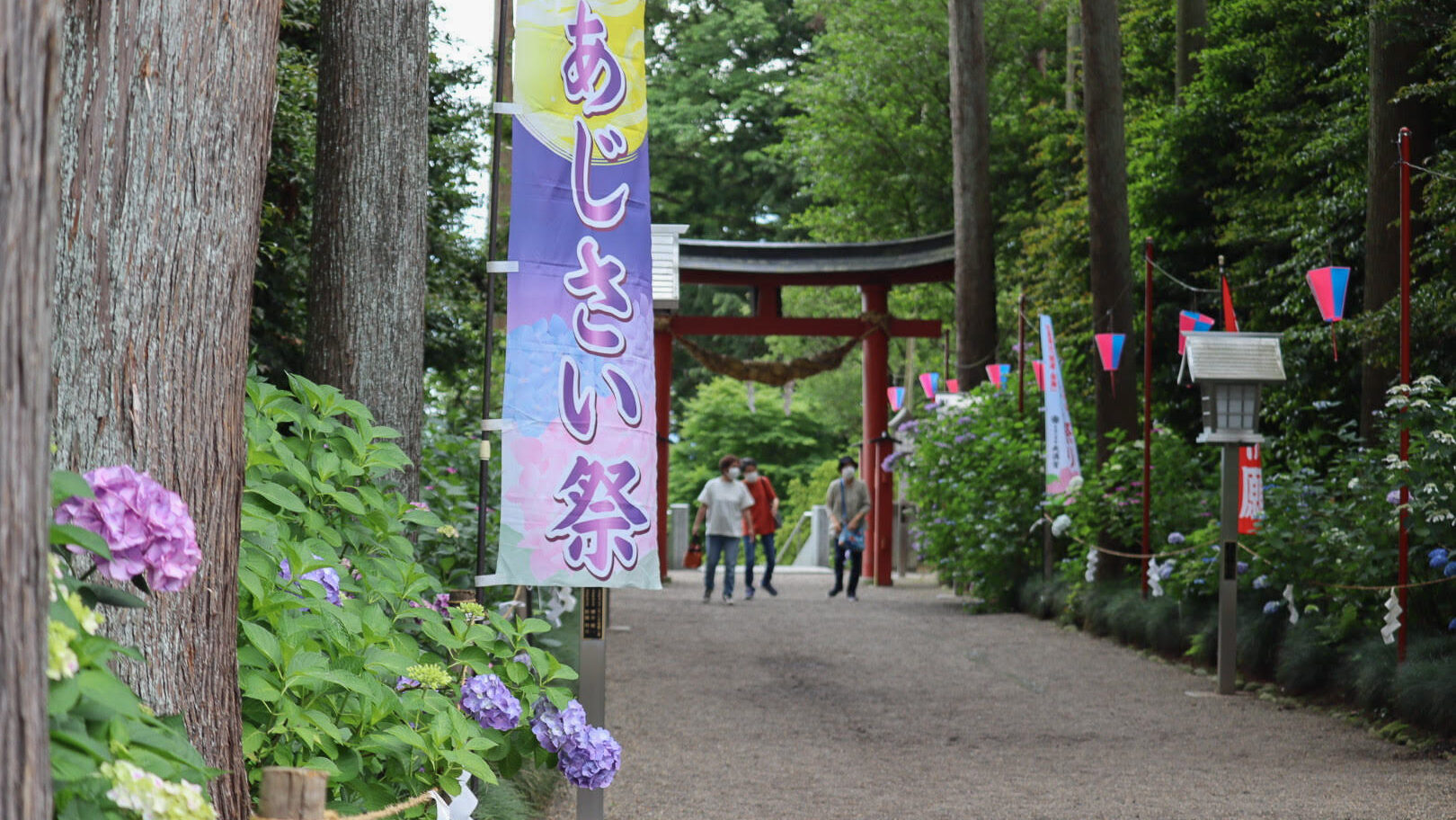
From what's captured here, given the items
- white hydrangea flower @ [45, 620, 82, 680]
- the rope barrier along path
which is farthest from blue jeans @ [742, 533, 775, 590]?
white hydrangea flower @ [45, 620, 82, 680]

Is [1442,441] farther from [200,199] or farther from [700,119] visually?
[700,119]

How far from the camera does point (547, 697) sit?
3793mm

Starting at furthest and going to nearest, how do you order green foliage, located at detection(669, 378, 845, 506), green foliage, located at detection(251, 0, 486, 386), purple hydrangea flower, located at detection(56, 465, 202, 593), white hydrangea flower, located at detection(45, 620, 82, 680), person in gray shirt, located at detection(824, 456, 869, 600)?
1. green foliage, located at detection(669, 378, 845, 506)
2. person in gray shirt, located at detection(824, 456, 869, 600)
3. green foliage, located at detection(251, 0, 486, 386)
4. purple hydrangea flower, located at detection(56, 465, 202, 593)
5. white hydrangea flower, located at detection(45, 620, 82, 680)

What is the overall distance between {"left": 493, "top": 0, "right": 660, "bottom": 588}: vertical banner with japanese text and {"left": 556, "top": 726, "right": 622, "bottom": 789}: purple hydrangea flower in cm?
69

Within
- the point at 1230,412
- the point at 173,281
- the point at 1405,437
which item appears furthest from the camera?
the point at 1230,412

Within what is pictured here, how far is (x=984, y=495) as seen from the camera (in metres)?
14.7

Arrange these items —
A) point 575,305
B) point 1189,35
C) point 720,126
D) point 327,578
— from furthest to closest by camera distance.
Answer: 1. point 720,126
2. point 1189,35
3. point 575,305
4. point 327,578

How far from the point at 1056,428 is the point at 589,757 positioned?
9.41 m

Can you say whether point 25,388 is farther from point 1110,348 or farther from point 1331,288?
point 1110,348

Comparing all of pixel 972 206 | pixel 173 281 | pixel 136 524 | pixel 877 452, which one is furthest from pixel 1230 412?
pixel 877 452

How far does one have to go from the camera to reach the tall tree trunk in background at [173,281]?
2.51 meters

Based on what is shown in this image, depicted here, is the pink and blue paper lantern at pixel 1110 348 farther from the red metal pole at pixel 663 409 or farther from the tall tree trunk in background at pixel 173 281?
the tall tree trunk in background at pixel 173 281

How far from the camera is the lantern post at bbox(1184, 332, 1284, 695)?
8656 mm

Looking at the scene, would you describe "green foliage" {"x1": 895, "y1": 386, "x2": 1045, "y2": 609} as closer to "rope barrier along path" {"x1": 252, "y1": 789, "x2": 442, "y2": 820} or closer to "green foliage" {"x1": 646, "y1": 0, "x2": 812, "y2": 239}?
"rope barrier along path" {"x1": 252, "y1": 789, "x2": 442, "y2": 820}
